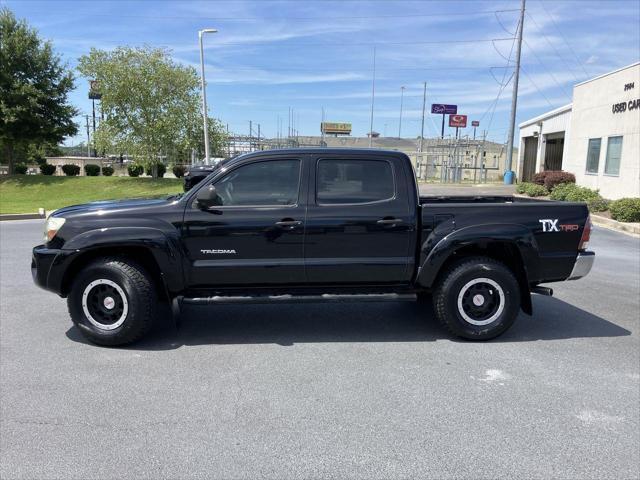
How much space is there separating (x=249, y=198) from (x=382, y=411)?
7.63 feet

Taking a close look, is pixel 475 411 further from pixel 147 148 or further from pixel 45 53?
pixel 45 53

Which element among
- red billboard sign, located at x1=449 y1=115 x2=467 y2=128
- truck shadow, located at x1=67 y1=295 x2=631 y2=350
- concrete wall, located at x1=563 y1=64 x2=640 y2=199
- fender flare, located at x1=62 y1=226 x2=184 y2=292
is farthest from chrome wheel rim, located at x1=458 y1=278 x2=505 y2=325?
red billboard sign, located at x1=449 y1=115 x2=467 y2=128

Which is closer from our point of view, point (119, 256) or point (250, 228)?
point (250, 228)

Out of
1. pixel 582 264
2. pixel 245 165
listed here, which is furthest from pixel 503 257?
pixel 245 165

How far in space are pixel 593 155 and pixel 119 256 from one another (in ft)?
73.5

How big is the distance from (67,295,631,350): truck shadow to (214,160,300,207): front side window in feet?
4.45

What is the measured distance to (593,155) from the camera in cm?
2200

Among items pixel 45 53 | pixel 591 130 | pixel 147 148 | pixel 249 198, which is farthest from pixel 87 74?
pixel 249 198

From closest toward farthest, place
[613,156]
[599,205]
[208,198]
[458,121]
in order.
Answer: [208,198], [599,205], [613,156], [458,121]

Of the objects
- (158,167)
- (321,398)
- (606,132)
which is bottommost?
(321,398)

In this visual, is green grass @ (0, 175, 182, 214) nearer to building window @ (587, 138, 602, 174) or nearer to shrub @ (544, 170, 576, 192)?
shrub @ (544, 170, 576, 192)

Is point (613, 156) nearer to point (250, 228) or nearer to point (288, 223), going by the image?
point (288, 223)

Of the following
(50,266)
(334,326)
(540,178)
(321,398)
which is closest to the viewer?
(321,398)

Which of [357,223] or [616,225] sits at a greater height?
[357,223]
